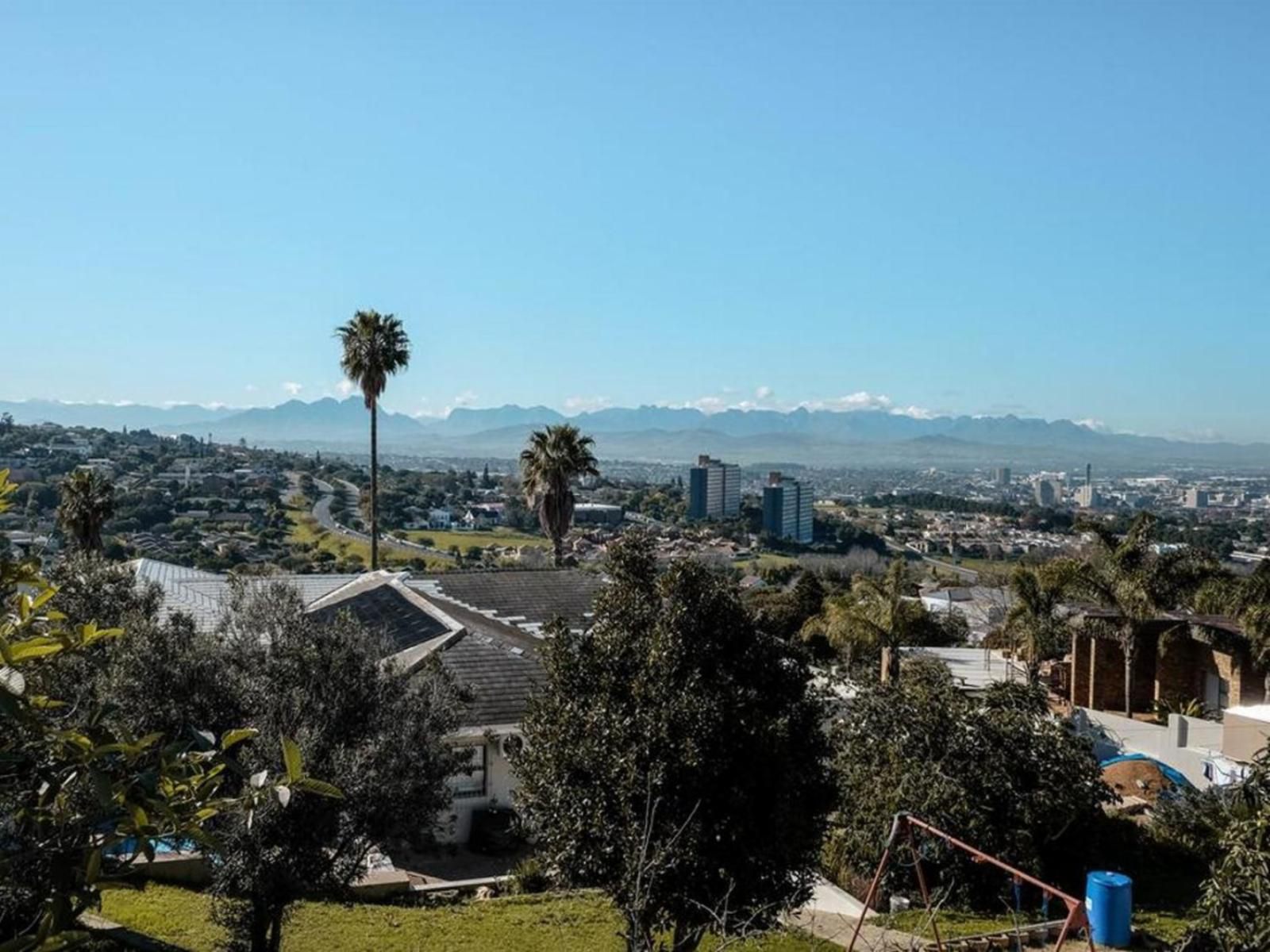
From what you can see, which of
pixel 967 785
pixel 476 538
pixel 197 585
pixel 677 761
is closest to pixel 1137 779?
pixel 967 785

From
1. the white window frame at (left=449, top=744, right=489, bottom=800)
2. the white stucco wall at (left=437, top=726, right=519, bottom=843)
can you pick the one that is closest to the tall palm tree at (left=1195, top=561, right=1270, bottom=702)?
the white stucco wall at (left=437, top=726, right=519, bottom=843)

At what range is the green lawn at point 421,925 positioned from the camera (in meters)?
11.4

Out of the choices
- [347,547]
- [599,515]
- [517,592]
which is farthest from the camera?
[599,515]

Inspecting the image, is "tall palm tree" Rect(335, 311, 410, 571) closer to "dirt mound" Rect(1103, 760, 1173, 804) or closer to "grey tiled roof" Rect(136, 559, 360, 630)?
"grey tiled roof" Rect(136, 559, 360, 630)

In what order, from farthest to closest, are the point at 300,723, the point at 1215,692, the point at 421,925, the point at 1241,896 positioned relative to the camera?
the point at 1215,692 < the point at 421,925 < the point at 300,723 < the point at 1241,896

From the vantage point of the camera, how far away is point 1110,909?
12.2m

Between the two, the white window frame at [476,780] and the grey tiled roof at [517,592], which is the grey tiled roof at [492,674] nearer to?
the white window frame at [476,780]

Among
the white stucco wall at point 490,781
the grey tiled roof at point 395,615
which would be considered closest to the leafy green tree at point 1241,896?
the white stucco wall at point 490,781

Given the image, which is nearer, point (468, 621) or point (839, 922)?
point (839, 922)

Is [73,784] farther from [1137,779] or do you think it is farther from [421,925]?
[1137,779]

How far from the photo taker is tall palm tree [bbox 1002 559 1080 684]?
96.6ft

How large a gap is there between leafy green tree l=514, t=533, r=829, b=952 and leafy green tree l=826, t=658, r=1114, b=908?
4383 mm

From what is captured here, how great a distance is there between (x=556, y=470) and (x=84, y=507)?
49.0 feet

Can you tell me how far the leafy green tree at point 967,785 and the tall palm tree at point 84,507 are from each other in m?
26.9
